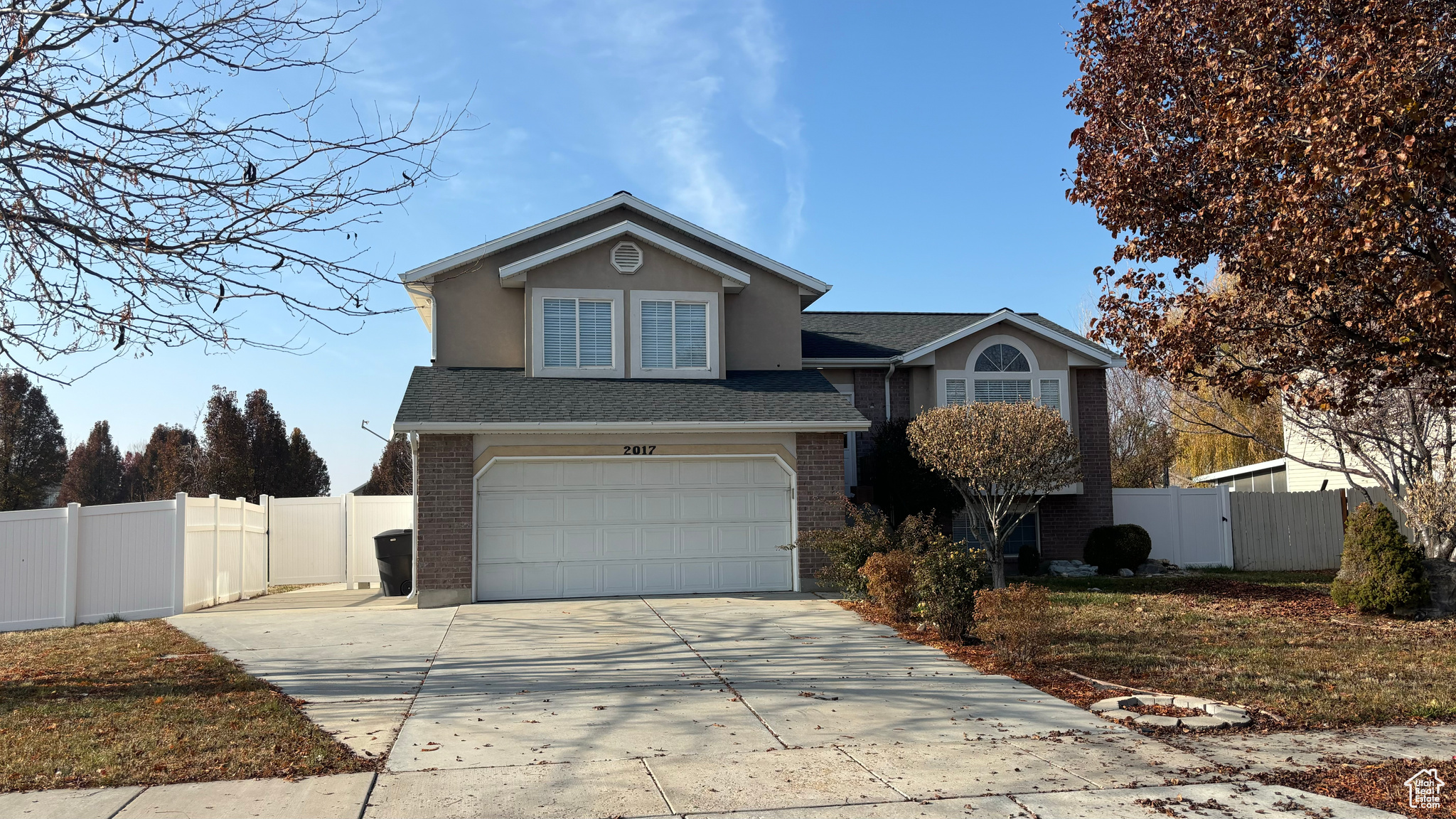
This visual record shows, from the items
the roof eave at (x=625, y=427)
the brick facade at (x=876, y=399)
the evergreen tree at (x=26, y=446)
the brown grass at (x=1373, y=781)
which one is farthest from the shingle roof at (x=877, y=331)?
the evergreen tree at (x=26, y=446)

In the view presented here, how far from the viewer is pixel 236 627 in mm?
13094

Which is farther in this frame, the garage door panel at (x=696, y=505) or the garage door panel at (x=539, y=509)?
the garage door panel at (x=696, y=505)

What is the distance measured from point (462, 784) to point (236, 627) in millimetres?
8386

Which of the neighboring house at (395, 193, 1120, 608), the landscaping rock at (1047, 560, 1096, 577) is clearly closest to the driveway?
the neighboring house at (395, 193, 1120, 608)

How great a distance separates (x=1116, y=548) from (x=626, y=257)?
10.9 meters

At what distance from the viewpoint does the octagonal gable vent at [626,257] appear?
1717 centimetres

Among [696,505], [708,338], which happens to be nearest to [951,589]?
[696,505]

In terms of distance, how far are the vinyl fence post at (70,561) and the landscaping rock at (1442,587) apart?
60.9ft

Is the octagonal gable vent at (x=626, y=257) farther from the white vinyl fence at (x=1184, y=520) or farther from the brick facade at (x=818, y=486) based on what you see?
the white vinyl fence at (x=1184, y=520)

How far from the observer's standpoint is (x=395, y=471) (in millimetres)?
38031

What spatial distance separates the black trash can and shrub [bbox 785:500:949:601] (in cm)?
724

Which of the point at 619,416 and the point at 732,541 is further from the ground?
the point at 619,416

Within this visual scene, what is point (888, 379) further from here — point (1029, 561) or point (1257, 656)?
point (1257, 656)

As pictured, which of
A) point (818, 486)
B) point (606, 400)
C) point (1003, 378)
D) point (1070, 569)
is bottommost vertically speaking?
point (1070, 569)
